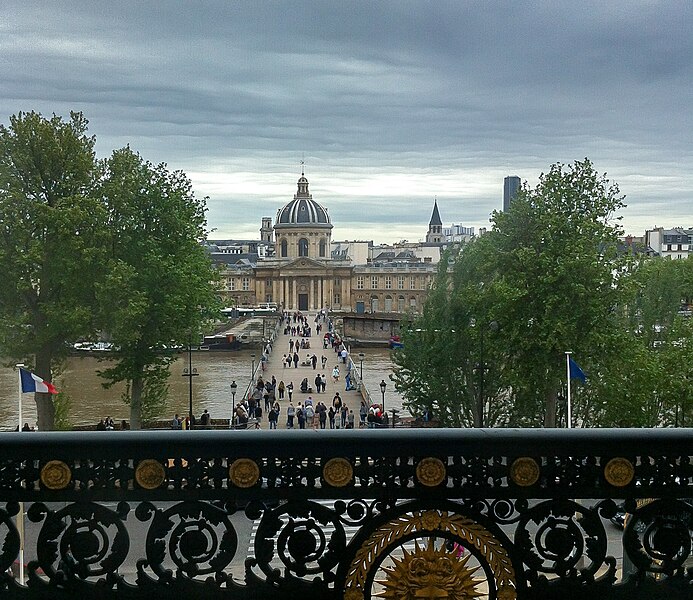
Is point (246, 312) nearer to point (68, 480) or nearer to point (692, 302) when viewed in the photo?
point (692, 302)

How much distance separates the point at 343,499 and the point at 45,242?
18591 millimetres

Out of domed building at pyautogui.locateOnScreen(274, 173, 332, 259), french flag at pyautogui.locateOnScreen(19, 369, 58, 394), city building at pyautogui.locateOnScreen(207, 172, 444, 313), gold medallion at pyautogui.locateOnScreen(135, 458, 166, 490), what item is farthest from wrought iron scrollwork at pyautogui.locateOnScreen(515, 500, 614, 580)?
domed building at pyautogui.locateOnScreen(274, 173, 332, 259)

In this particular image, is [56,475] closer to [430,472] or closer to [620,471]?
[430,472]

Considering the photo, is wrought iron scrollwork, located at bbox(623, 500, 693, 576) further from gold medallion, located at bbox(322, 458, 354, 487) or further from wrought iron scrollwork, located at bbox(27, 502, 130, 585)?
wrought iron scrollwork, located at bbox(27, 502, 130, 585)

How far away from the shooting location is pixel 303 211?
4779 inches

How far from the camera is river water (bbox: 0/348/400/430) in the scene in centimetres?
3003

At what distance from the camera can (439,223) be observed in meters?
158

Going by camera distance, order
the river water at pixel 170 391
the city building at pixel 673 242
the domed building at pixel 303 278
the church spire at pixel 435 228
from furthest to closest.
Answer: the church spire at pixel 435 228 < the domed building at pixel 303 278 < the city building at pixel 673 242 < the river water at pixel 170 391

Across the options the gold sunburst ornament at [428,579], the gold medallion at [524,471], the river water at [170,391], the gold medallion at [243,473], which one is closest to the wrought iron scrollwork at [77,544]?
the gold medallion at [243,473]

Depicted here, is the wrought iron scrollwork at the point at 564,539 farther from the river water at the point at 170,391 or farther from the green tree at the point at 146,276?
the river water at the point at 170,391

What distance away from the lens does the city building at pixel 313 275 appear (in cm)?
11244

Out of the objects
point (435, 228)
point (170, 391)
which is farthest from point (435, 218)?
point (170, 391)

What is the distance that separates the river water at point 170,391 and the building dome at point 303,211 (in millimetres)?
64482

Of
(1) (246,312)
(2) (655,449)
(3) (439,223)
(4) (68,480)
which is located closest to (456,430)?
(2) (655,449)
